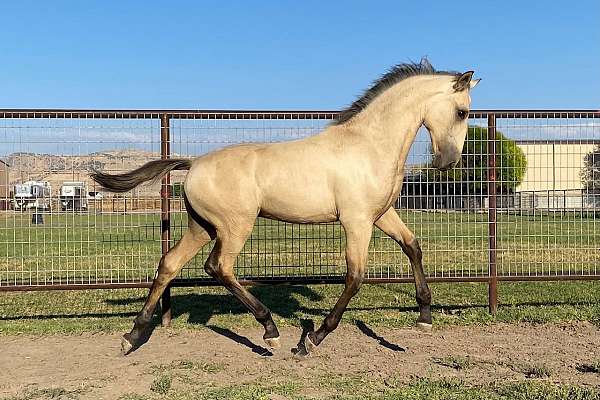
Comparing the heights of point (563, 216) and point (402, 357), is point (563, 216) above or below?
above

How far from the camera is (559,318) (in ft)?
21.9

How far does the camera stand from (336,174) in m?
5.28

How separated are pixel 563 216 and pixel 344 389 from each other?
5718 millimetres

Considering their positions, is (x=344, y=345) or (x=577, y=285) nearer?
(x=344, y=345)

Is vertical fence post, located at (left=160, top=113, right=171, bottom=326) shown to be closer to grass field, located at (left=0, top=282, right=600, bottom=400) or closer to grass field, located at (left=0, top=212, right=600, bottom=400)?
grass field, located at (left=0, top=212, right=600, bottom=400)

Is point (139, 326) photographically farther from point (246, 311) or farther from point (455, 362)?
point (455, 362)

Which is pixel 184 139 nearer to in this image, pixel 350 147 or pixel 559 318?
pixel 350 147

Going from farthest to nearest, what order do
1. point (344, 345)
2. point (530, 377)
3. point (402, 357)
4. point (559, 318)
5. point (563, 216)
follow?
1. point (563, 216)
2. point (559, 318)
3. point (344, 345)
4. point (402, 357)
5. point (530, 377)

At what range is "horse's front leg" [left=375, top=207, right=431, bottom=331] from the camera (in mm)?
6035

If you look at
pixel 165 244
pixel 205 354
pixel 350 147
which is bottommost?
pixel 205 354

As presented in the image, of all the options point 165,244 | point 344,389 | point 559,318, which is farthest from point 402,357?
point 165,244

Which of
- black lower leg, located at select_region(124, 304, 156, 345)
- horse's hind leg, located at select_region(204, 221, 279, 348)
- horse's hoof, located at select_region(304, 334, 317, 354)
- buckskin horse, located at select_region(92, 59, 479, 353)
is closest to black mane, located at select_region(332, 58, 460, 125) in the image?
buckskin horse, located at select_region(92, 59, 479, 353)

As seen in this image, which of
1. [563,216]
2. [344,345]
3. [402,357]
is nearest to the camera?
[402,357]

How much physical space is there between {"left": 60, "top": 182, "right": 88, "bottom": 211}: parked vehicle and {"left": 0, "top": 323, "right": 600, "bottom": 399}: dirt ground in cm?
142
